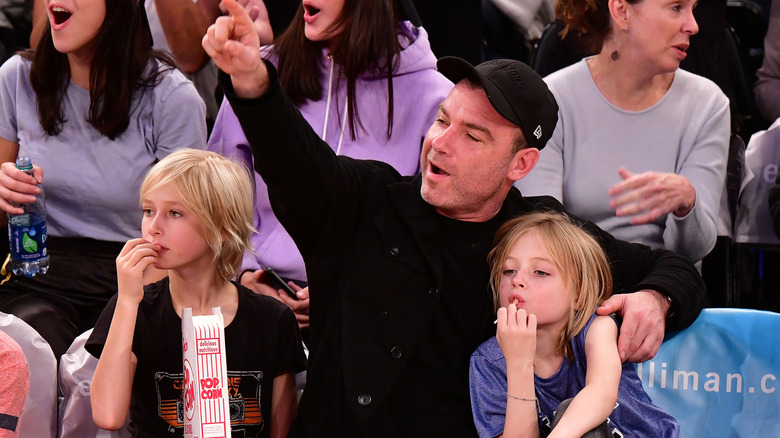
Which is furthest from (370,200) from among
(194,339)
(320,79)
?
(320,79)

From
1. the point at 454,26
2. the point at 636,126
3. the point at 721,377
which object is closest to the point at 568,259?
the point at 721,377

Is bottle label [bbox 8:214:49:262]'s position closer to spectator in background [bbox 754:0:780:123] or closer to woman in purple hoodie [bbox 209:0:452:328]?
woman in purple hoodie [bbox 209:0:452:328]

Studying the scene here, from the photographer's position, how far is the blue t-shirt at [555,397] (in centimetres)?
229

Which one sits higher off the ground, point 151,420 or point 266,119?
point 266,119

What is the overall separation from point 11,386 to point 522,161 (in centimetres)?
133

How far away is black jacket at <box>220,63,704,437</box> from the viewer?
2291 mm

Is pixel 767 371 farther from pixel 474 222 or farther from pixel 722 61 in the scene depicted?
pixel 722 61

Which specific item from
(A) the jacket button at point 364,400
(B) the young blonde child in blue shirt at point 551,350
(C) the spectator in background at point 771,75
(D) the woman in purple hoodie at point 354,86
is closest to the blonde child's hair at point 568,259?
(B) the young blonde child in blue shirt at point 551,350

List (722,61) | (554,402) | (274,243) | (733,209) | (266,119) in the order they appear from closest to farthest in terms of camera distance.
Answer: (266,119), (554,402), (274,243), (733,209), (722,61)

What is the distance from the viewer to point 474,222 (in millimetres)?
2537

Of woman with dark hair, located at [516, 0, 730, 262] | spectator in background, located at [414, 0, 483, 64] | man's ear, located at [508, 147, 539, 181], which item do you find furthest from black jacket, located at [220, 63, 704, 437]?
spectator in background, located at [414, 0, 483, 64]

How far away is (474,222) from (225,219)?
25.4 inches

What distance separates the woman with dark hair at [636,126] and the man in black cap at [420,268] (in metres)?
0.72

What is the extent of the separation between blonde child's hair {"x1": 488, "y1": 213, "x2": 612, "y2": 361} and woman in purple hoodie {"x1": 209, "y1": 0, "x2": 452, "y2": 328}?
0.92 metres
